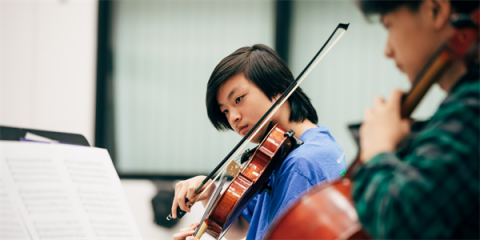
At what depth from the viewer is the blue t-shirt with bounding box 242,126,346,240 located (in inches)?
37.8

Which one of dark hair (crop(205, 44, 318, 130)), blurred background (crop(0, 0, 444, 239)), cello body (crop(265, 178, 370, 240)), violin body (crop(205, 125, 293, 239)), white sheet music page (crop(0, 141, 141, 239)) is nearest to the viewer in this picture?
cello body (crop(265, 178, 370, 240))

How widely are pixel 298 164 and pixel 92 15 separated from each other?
73.5 inches

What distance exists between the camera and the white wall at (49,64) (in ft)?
7.62

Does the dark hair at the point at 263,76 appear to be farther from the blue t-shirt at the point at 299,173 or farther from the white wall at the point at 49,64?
the white wall at the point at 49,64

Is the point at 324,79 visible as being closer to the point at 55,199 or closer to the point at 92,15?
the point at 92,15

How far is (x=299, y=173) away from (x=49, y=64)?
6.34ft

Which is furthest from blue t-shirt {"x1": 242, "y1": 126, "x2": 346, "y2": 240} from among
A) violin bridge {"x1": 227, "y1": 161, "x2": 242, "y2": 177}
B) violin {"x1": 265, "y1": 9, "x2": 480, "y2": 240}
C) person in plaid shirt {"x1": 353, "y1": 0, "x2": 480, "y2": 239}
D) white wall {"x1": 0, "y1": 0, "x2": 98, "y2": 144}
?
white wall {"x1": 0, "y1": 0, "x2": 98, "y2": 144}

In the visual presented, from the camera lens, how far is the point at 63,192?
75 centimetres

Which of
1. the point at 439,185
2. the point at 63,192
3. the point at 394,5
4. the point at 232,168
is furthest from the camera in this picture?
the point at 232,168

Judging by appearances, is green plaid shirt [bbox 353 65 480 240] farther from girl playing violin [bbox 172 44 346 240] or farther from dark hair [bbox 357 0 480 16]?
girl playing violin [bbox 172 44 346 240]

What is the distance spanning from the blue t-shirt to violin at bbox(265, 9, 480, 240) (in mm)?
337

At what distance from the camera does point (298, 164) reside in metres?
0.97

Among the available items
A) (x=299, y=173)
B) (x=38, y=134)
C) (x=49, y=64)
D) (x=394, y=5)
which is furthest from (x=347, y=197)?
(x=49, y=64)

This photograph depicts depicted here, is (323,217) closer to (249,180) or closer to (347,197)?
(347,197)
